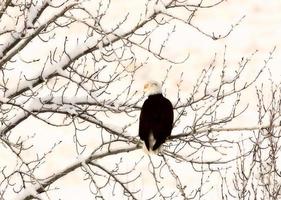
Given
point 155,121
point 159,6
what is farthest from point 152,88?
point 159,6

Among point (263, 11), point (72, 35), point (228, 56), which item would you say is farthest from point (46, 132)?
point (263, 11)

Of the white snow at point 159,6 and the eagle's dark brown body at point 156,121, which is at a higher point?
the white snow at point 159,6

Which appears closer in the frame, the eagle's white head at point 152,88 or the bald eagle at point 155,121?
the bald eagle at point 155,121

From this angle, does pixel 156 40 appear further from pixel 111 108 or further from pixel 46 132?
pixel 111 108

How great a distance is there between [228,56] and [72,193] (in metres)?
36.6

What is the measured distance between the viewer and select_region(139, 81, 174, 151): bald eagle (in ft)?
33.8

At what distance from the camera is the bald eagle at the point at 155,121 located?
33.8 feet

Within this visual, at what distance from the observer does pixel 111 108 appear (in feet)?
39.4

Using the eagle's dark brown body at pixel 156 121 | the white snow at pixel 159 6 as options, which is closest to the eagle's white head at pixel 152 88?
the eagle's dark brown body at pixel 156 121

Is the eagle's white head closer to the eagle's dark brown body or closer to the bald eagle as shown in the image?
the bald eagle

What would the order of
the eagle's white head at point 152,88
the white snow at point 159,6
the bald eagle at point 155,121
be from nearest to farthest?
the bald eagle at point 155,121 < the eagle's white head at point 152,88 < the white snow at point 159,6

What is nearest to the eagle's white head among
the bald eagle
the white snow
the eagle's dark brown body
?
the bald eagle

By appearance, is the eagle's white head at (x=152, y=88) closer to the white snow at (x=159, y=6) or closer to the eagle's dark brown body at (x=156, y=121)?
the eagle's dark brown body at (x=156, y=121)

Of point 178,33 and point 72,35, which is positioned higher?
point 178,33
